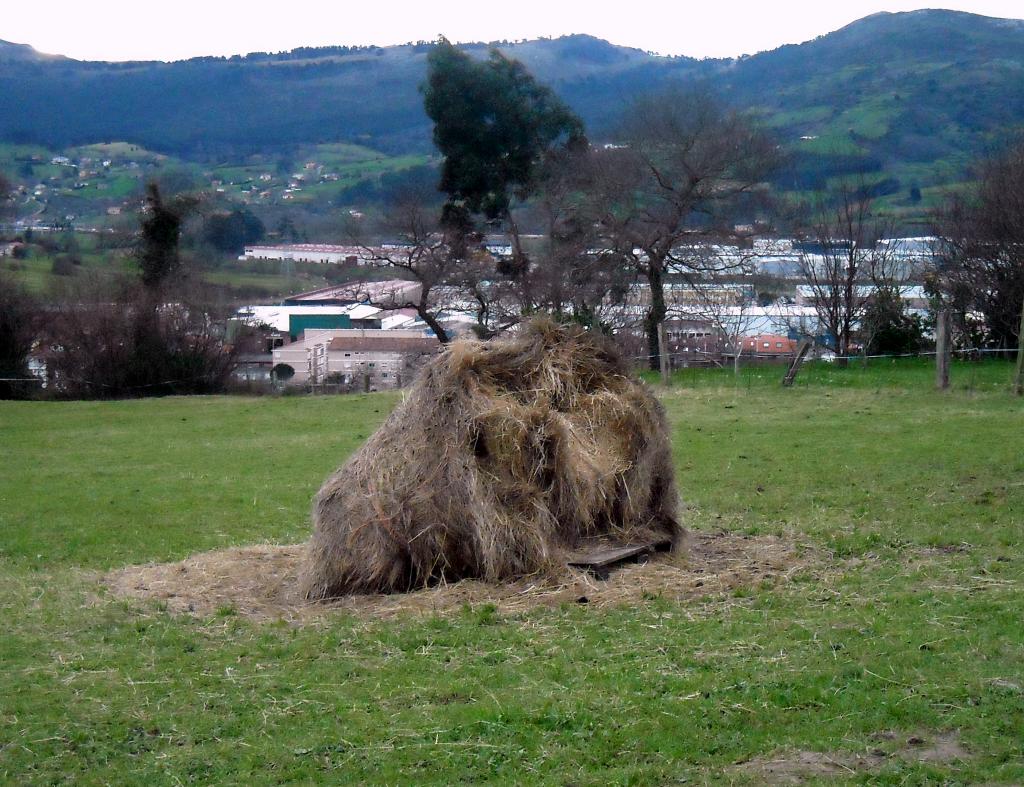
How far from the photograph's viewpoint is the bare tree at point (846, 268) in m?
35.3


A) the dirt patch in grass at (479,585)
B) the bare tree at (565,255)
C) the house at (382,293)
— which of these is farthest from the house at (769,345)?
the dirt patch in grass at (479,585)

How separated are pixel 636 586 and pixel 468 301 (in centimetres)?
2858

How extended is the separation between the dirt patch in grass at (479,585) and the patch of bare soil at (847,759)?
309cm

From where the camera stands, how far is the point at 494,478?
8891 mm

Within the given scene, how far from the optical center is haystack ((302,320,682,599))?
8789mm

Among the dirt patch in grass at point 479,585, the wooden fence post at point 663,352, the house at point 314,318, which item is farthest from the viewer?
the house at point 314,318

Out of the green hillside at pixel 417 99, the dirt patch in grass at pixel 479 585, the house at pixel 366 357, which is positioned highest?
the green hillside at pixel 417 99

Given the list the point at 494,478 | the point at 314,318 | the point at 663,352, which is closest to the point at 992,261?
the point at 663,352

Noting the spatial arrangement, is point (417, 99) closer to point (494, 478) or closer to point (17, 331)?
point (17, 331)

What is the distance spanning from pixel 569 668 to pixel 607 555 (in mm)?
2587

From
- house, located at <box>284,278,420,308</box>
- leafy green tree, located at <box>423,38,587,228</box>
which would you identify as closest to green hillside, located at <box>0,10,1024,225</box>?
leafy green tree, located at <box>423,38,587,228</box>

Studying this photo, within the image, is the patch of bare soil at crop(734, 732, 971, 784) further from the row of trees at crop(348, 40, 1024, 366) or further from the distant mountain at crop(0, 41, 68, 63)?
the distant mountain at crop(0, 41, 68, 63)

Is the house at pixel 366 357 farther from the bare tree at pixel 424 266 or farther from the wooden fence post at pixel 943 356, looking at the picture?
the wooden fence post at pixel 943 356

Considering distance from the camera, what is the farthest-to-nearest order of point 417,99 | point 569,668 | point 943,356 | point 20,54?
A: point 20,54 → point 417,99 → point 943,356 → point 569,668
